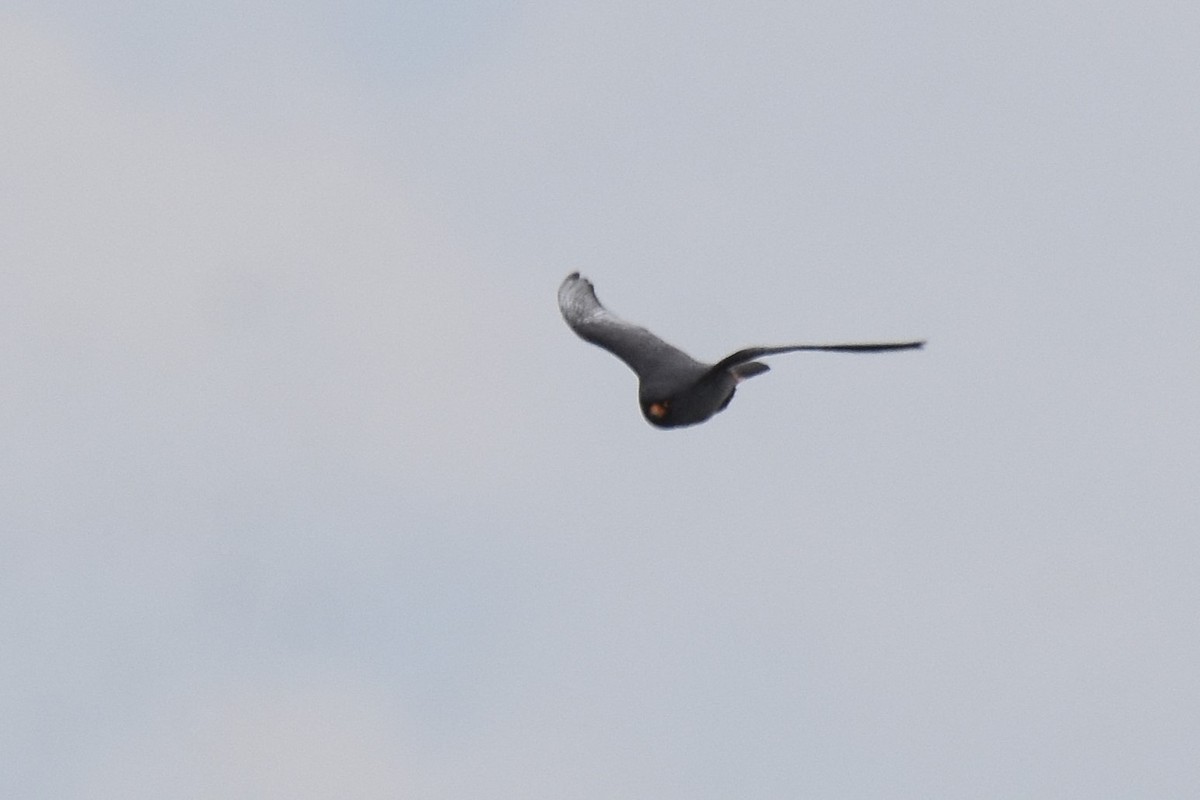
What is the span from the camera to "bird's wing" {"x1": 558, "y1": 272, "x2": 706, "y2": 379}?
31.0 meters

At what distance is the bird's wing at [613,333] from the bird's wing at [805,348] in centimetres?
173

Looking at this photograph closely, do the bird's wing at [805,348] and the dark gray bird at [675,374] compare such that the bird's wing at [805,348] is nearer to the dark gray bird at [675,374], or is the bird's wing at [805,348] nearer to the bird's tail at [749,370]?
the dark gray bird at [675,374]

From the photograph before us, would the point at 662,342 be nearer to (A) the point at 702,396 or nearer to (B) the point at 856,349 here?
(A) the point at 702,396

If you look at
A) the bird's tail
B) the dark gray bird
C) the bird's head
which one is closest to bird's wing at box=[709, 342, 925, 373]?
the dark gray bird

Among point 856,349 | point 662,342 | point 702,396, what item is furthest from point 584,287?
point 856,349

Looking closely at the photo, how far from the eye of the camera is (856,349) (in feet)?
84.7

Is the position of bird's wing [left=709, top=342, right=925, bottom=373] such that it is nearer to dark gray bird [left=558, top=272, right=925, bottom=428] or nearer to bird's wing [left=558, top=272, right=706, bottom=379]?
dark gray bird [left=558, top=272, right=925, bottom=428]

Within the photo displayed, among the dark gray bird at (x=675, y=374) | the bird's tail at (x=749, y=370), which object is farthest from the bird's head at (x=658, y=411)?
the bird's tail at (x=749, y=370)

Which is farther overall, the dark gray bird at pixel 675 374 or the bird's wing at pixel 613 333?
the bird's wing at pixel 613 333

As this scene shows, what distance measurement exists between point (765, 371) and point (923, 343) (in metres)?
6.88

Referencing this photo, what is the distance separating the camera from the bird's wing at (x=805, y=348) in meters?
25.3

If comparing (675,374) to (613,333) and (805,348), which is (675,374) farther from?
(805,348)

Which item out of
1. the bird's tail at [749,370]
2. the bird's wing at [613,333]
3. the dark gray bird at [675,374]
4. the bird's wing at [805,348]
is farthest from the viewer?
the bird's wing at [613,333]

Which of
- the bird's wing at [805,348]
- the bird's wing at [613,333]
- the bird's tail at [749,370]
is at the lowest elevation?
the bird's wing at [805,348]
